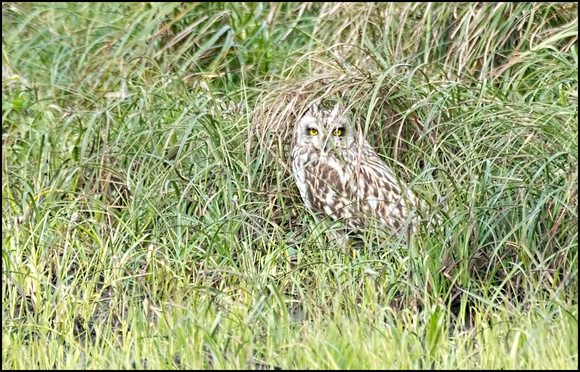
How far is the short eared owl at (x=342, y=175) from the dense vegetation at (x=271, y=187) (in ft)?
0.35

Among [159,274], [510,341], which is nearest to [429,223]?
[510,341]

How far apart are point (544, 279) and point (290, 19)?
349cm

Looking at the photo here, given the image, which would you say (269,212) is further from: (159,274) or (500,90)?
(500,90)

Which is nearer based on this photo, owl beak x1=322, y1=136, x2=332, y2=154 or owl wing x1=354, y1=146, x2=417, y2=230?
owl wing x1=354, y1=146, x2=417, y2=230

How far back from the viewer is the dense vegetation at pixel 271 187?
4.12 metres

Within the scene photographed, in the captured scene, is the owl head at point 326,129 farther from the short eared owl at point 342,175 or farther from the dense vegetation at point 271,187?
the dense vegetation at point 271,187

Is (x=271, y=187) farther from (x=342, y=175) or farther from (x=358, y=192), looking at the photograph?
(x=358, y=192)

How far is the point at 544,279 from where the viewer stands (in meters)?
4.38

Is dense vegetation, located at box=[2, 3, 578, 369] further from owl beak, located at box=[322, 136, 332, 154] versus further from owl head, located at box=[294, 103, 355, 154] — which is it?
owl beak, located at box=[322, 136, 332, 154]

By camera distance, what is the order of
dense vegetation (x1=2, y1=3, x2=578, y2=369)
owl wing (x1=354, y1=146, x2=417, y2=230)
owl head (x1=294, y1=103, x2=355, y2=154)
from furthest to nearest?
1. owl head (x1=294, y1=103, x2=355, y2=154)
2. owl wing (x1=354, y1=146, x2=417, y2=230)
3. dense vegetation (x1=2, y1=3, x2=578, y2=369)

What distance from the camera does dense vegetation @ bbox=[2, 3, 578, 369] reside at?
412 centimetres

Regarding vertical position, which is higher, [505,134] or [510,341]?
[505,134]

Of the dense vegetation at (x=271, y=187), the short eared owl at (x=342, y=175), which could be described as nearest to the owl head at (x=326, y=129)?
the short eared owl at (x=342, y=175)

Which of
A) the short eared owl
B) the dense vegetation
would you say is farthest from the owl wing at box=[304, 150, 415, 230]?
the dense vegetation
